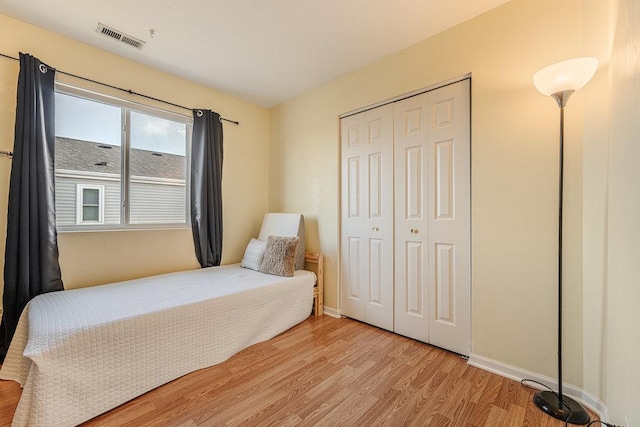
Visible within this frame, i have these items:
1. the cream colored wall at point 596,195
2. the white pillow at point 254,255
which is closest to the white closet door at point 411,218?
the cream colored wall at point 596,195

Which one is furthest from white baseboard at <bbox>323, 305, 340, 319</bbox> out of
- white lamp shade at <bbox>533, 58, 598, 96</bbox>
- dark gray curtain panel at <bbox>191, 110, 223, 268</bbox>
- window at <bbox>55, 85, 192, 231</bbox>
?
white lamp shade at <bbox>533, 58, 598, 96</bbox>

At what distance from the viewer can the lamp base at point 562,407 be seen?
1.40 metres

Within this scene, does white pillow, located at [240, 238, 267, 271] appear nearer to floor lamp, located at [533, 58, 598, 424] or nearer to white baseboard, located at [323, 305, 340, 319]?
white baseboard, located at [323, 305, 340, 319]

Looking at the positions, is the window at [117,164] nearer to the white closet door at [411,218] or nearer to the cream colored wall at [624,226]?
the white closet door at [411,218]

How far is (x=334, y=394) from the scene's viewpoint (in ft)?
5.35

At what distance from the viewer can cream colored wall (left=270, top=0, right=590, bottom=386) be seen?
5.16ft

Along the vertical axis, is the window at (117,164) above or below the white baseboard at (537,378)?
above

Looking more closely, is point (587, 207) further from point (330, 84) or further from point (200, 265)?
point (200, 265)

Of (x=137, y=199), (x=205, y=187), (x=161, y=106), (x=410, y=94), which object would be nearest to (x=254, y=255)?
(x=205, y=187)

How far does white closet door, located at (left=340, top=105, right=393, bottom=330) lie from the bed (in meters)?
0.67

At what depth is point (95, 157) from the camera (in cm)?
236

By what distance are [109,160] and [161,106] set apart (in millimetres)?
724

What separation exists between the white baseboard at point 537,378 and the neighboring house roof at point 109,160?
318 cm

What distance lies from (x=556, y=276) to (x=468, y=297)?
55 centimetres
